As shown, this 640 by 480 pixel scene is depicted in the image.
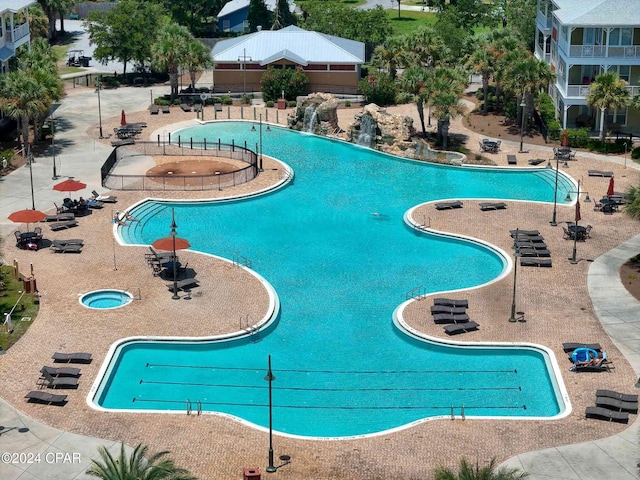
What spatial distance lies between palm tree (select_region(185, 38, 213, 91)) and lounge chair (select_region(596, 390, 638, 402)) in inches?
2185

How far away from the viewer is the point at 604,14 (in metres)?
78.2

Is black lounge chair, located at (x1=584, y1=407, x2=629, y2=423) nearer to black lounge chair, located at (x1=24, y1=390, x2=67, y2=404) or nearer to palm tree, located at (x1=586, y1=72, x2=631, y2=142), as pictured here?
black lounge chair, located at (x1=24, y1=390, x2=67, y2=404)

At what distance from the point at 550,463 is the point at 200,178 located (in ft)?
123

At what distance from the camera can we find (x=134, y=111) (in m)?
88.8

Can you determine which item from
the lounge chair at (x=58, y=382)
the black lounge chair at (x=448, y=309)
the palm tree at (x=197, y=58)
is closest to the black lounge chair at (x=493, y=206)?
the black lounge chair at (x=448, y=309)

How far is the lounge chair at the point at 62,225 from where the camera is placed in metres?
61.2

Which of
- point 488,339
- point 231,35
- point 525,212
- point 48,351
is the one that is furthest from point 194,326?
point 231,35

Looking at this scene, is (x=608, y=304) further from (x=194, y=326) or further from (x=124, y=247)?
(x=124, y=247)

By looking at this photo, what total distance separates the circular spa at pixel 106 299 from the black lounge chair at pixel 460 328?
15380 mm

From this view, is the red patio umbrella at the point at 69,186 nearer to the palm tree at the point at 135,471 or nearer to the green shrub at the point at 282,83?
the green shrub at the point at 282,83

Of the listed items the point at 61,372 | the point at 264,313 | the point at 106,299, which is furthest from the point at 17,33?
the point at 61,372

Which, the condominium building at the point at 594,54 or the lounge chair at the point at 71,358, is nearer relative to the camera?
the lounge chair at the point at 71,358

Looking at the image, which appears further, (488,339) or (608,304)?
(608,304)

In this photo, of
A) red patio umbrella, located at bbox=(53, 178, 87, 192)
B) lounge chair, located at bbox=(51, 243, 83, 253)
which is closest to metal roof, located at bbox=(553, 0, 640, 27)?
red patio umbrella, located at bbox=(53, 178, 87, 192)
